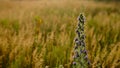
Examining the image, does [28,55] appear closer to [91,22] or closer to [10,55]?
[10,55]

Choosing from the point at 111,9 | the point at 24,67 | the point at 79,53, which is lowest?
the point at 24,67

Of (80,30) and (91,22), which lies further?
(91,22)

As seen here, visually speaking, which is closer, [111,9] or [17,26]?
[17,26]

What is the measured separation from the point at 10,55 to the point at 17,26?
2.36 m

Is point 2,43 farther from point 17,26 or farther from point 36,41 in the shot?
point 17,26

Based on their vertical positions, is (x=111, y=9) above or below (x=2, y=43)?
above

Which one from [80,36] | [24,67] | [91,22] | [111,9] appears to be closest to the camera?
[80,36]

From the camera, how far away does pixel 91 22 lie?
6246 millimetres

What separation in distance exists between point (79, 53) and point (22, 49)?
132 cm

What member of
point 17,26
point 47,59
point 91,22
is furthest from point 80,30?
point 91,22

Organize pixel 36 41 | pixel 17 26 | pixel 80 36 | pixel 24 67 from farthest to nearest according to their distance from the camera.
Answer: pixel 17 26 → pixel 36 41 → pixel 24 67 → pixel 80 36

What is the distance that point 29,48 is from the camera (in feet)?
11.4

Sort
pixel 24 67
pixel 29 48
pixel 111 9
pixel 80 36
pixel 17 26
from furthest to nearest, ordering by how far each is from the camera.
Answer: pixel 111 9 → pixel 17 26 → pixel 29 48 → pixel 24 67 → pixel 80 36

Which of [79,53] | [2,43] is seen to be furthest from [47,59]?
[79,53]
